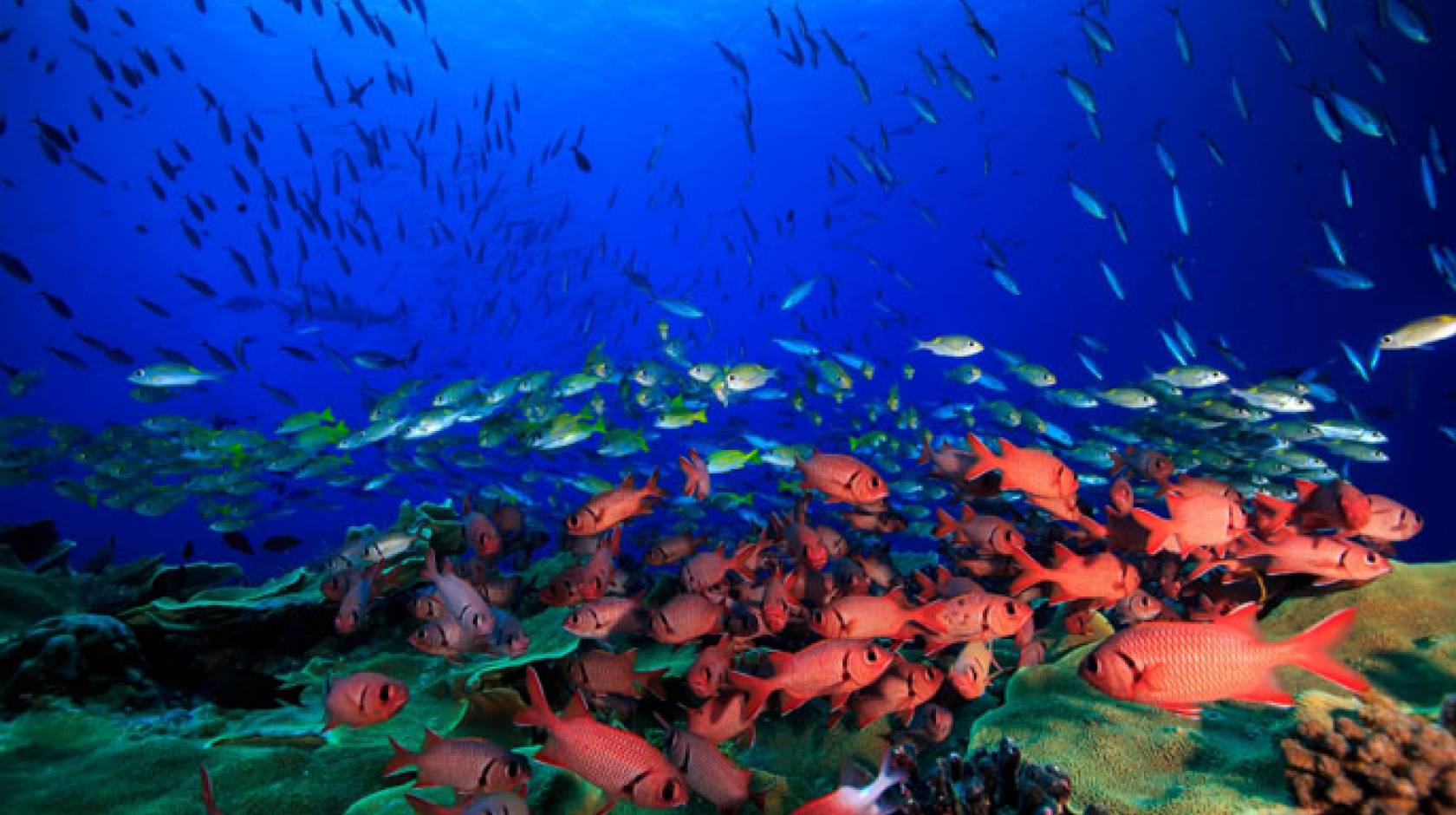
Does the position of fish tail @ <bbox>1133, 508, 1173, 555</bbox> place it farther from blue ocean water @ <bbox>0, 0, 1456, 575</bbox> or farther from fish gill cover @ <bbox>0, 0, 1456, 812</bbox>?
blue ocean water @ <bbox>0, 0, 1456, 575</bbox>

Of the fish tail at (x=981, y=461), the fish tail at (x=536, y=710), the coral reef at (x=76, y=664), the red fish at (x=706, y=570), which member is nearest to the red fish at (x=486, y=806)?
the fish tail at (x=536, y=710)

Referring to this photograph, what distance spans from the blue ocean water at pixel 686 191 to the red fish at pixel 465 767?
9288 mm

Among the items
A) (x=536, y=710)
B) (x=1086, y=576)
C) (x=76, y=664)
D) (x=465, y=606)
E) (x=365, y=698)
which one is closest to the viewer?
(x=536, y=710)

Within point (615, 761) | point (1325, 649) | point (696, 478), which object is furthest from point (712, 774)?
point (696, 478)

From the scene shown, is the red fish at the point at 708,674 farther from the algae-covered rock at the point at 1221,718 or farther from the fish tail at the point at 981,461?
the fish tail at the point at 981,461

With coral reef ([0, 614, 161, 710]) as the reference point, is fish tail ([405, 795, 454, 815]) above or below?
below

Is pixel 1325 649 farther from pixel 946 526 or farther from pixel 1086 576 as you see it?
pixel 946 526

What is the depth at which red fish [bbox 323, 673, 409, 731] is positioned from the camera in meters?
3.06

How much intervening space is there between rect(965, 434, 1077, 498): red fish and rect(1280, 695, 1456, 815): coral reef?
1.42m

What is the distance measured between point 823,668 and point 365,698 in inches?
86.5

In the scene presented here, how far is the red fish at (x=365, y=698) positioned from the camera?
3061 millimetres

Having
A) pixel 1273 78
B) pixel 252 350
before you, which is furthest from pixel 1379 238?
pixel 252 350

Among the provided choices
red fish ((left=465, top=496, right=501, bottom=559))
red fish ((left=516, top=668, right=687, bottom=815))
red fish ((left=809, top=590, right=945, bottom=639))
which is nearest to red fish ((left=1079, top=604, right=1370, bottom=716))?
red fish ((left=809, top=590, right=945, bottom=639))

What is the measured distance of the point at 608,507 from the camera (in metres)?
4.68
